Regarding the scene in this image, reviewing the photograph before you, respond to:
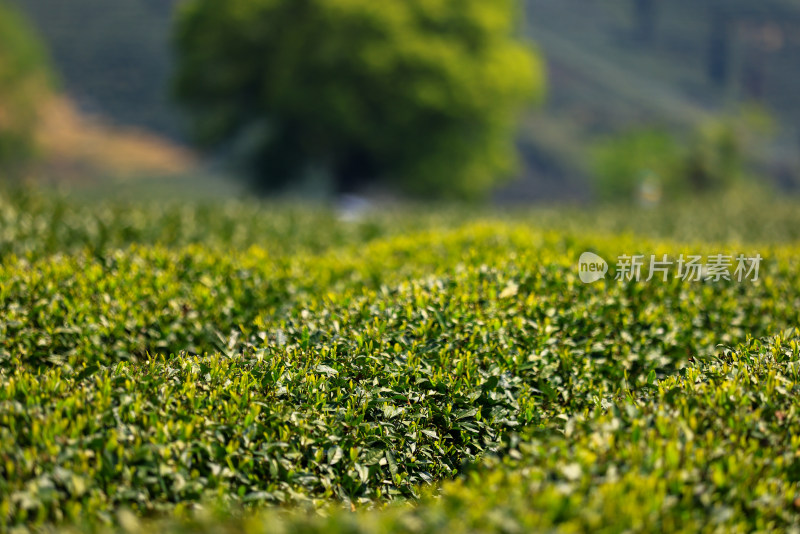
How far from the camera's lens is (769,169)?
8788cm

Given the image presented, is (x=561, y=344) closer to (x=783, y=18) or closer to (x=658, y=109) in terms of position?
(x=658, y=109)

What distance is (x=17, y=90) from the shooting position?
50000mm

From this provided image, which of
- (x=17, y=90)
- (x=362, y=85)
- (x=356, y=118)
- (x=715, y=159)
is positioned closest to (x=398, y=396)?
(x=356, y=118)

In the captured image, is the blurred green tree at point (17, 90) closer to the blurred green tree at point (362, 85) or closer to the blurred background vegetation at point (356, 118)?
the blurred background vegetation at point (356, 118)

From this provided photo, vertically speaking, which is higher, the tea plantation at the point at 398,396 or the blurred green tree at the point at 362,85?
the blurred green tree at the point at 362,85

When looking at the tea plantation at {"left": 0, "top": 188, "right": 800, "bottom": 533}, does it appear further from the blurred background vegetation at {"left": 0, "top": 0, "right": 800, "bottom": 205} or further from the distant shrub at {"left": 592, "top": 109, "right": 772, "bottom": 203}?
the distant shrub at {"left": 592, "top": 109, "right": 772, "bottom": 203}

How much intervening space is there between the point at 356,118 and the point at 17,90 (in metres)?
32.6

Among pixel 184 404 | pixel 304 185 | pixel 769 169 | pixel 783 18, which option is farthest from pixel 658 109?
pixel 184 404

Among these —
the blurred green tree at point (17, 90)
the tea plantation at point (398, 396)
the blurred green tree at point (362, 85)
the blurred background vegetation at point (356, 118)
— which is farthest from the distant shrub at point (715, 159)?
the blurred green tree at point (17, 90)

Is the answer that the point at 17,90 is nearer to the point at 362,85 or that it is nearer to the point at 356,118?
the point at 362,85

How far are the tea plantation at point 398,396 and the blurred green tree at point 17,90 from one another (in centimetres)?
4871

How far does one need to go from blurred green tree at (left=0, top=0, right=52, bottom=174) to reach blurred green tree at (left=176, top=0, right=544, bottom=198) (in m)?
22.2

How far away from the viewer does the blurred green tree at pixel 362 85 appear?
3000 centimetres

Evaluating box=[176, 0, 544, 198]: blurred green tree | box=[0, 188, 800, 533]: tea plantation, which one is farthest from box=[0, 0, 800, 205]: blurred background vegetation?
box=[0, 188, 800, 533]: tea plantation
